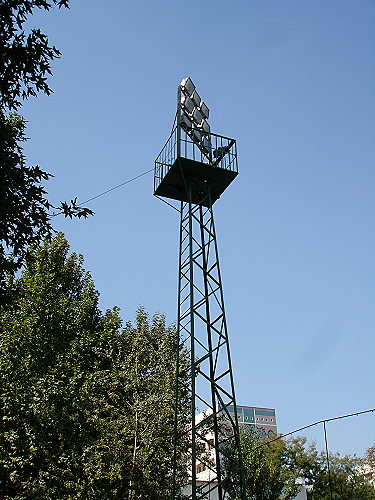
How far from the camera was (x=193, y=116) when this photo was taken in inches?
535

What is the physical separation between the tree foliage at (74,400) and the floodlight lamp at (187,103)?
750 cm

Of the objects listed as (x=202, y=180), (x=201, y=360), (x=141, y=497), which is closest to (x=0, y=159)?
(x=201, y=360)

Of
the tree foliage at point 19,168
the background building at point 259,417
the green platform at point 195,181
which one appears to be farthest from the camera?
the background building at point 259,417

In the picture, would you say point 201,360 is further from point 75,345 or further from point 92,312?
point 92,312

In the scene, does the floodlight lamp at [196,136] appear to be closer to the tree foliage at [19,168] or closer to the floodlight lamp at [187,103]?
the floodlight lamp at [187,103]

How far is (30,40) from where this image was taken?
6.40 meters

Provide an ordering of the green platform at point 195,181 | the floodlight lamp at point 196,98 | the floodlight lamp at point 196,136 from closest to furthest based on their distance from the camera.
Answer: the green platform at point 195,181 → the floodlight lamp at point 196,136 → the floodlight lamp at point 196,98

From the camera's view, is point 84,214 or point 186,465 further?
point 186,465

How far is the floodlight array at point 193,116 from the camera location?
13.3m

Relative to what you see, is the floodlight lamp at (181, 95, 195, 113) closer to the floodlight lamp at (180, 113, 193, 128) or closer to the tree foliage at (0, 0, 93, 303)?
the floodlight lamp at (180, 113, 193, 128)

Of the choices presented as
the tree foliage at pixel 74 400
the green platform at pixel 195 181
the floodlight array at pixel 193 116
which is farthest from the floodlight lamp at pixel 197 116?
the tree foliage at pixel 74 400

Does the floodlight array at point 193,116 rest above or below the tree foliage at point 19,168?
above

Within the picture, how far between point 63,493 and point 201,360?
21.7 ft

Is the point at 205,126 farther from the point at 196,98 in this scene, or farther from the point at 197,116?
the point at 196,98
